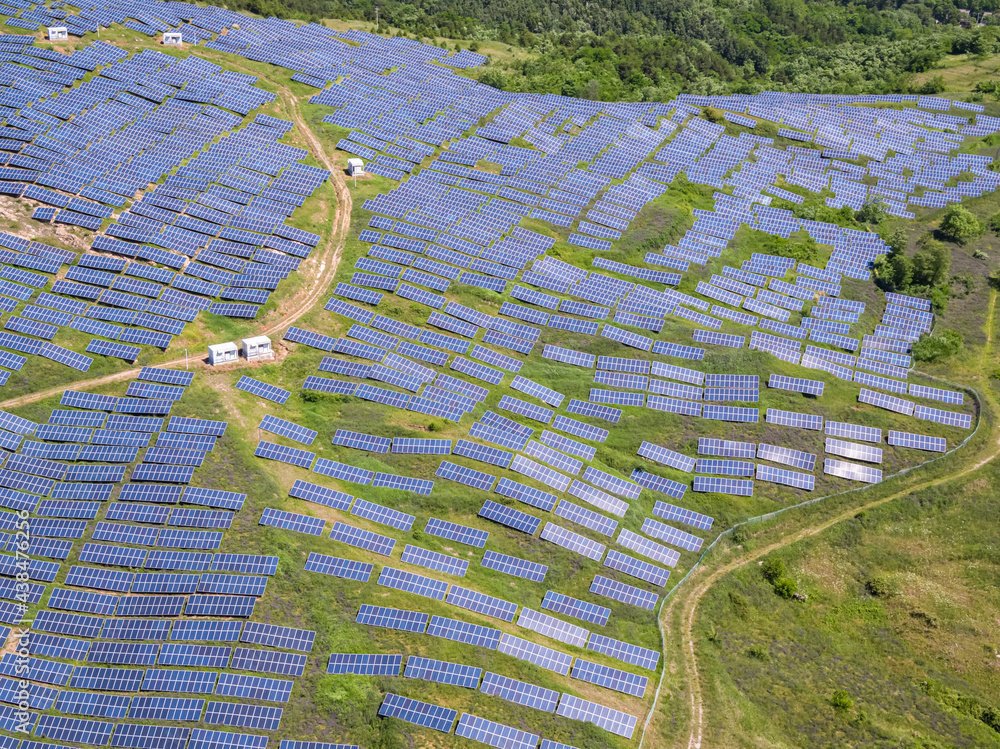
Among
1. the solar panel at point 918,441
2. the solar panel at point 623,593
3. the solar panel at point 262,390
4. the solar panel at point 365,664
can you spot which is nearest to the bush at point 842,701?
the solar panel at point 623,593

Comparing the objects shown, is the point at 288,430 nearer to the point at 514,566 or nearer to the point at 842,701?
the point at 514,566

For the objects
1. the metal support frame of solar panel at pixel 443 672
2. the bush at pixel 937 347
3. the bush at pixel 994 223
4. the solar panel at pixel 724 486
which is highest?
the bush at pixel 994 223

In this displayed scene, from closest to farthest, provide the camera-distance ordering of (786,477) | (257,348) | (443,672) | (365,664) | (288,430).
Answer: (443,672)
(365,664)
(288,430)
(786,477)
(257,348)

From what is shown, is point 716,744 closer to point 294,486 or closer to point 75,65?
point 294,486

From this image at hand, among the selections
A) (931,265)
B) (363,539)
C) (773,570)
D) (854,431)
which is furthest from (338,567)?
(931,265)

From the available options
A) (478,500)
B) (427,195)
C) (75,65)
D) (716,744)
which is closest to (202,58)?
(75,65)

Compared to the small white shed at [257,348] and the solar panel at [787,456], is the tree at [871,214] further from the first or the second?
the small white shed at [257,348]

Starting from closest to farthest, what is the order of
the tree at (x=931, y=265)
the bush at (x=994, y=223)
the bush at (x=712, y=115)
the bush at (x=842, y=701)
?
1. the bush at (x=842, y=701)
2. the tree at (x=931, y=265)
3. the bush at (x=994, y=223)
4. the bush at (x=712, y=115)
